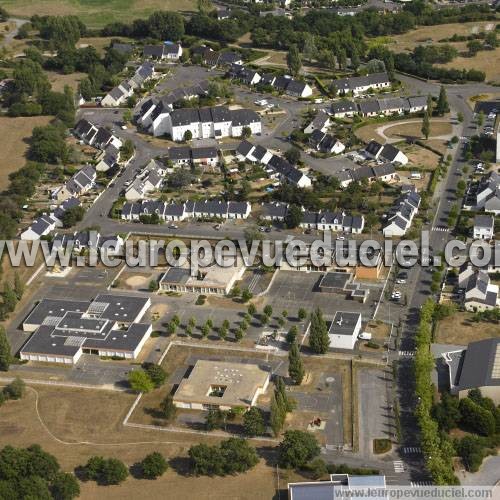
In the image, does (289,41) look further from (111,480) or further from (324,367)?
(111,480)

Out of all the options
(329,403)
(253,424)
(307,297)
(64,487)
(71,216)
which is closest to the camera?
(64,487)

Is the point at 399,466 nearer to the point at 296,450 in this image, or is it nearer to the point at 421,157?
the point at 296,450

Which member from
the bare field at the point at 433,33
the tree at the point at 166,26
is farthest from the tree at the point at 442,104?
the tree at the point at 166,26

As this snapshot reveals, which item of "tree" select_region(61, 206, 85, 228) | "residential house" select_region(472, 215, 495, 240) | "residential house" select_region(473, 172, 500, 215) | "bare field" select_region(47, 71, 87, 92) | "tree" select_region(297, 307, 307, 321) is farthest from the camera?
"bare field" select_region(47, 71, 87, 92)

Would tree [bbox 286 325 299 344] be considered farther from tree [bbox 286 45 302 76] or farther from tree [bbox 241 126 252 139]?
tree [bbox 286 45 302 76]

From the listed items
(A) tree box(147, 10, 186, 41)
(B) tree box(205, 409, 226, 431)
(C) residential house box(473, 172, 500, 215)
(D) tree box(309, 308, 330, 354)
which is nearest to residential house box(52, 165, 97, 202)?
(D) tree box(309, 308, 330, 354)

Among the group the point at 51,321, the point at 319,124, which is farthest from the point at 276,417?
the point at 319,124

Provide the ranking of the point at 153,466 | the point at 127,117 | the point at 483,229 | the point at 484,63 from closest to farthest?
the point at 153,466, the point at 483,229, the point at 127,117, the point at 484,63

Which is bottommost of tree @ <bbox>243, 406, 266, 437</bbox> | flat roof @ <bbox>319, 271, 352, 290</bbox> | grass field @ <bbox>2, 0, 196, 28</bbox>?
grass field @ <bbox>2, 0, 196, 28</bbox>
